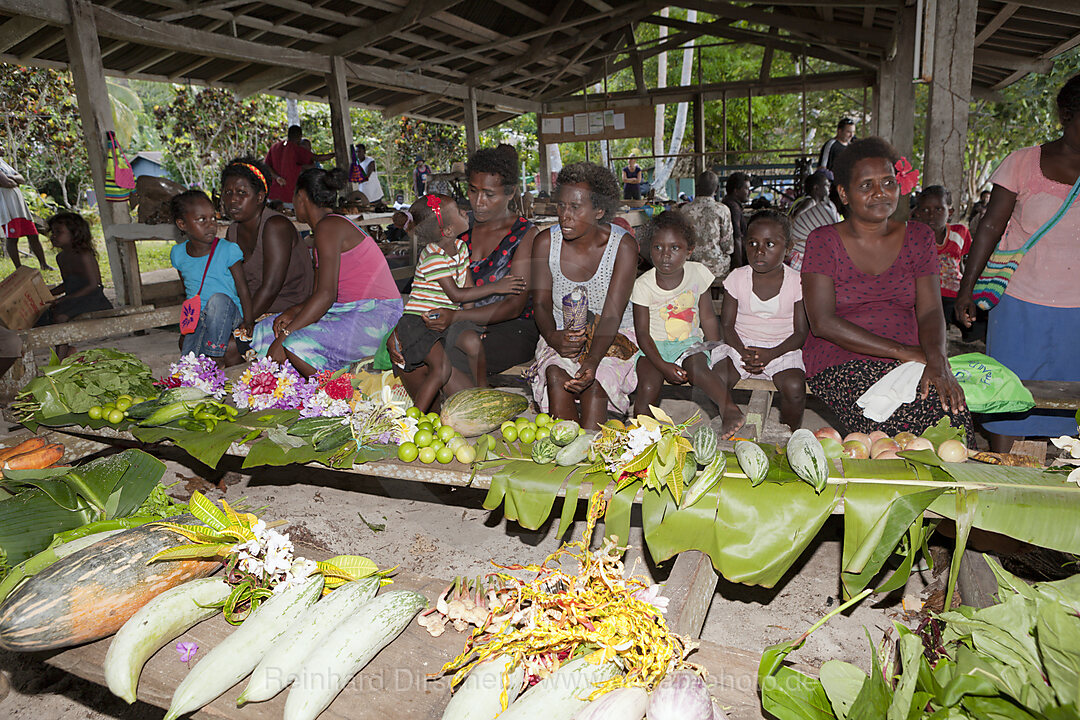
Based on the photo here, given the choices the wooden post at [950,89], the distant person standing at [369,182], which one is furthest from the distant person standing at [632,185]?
the wooden post at [950,89]

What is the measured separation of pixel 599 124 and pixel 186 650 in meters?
11.4

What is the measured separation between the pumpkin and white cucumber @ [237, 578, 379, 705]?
0.46 m

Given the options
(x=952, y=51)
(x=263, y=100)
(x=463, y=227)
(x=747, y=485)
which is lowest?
(x=747, y=485)

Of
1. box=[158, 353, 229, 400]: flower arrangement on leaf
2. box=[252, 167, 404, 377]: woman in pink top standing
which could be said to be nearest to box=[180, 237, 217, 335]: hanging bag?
box=[252, 167, 404, 377]: woman in pink top standing

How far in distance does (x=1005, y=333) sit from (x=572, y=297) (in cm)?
197

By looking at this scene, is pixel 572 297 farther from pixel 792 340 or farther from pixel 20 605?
pixel 20 605

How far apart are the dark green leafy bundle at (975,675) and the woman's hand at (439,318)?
2.34 metres

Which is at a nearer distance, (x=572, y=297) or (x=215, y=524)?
(x=215, y=524)

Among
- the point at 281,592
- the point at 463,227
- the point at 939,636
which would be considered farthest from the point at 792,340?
the point at 281,592

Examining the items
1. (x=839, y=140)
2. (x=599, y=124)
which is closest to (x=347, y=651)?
(x=839, y=140)

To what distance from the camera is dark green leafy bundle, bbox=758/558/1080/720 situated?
1054 millimetres

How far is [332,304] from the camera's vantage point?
12.3 feet

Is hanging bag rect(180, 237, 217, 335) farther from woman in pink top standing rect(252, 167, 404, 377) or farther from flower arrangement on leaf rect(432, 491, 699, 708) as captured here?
flower arrangement on leaf rect(432, 491, 699, 708)

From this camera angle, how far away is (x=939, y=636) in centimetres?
131
